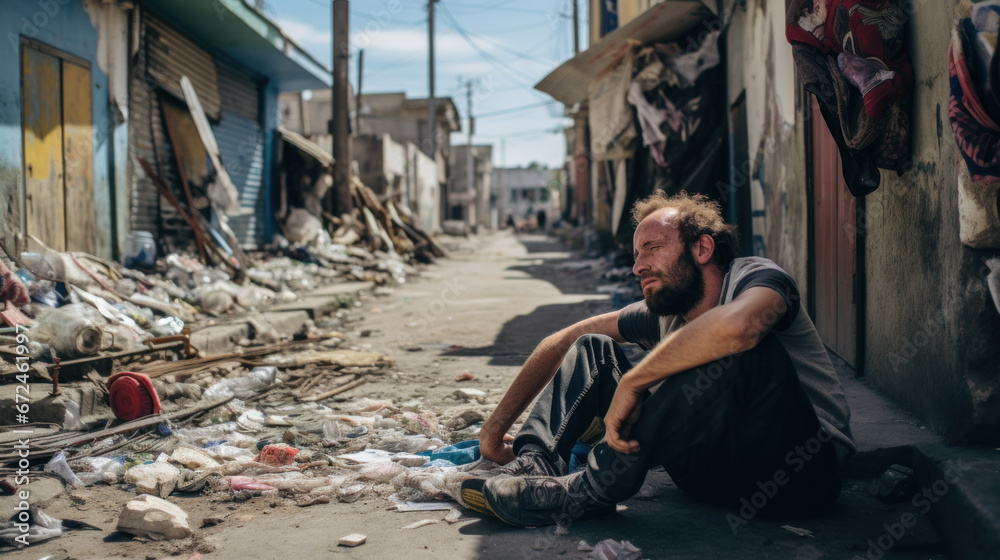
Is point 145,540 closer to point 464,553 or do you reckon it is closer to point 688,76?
point 464,553

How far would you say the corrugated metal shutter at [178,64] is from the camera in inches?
350

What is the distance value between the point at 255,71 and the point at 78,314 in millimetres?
9488

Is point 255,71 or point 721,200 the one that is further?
point 255,71

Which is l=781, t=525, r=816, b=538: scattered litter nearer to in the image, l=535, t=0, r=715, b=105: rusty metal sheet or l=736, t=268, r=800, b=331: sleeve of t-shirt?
l=736, t=268, r=800, b=331: sleeve of t-shirt

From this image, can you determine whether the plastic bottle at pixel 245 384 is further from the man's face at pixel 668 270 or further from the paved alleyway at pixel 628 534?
the man's face at pixel 668 270

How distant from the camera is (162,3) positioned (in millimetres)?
8656

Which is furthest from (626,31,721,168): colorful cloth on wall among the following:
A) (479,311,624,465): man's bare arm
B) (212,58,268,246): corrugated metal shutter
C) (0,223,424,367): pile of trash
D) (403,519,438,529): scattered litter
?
(212,58,268,246): corrugated metal shutter

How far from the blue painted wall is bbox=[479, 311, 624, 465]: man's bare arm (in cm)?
548

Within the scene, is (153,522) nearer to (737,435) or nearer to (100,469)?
(100,469)

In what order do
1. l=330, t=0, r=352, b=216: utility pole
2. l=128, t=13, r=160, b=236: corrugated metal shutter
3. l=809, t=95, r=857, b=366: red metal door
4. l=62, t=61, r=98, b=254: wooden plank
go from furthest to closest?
l=330, t=0, r=352, b=216: utility pole, l=128, t=13, r=160, b=236: corrugated metal shutter, l=62, t=61, r=98, b=254: wooden plank, l=809, t=95, r=857, b=366: red metal door

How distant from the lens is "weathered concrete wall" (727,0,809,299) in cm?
469

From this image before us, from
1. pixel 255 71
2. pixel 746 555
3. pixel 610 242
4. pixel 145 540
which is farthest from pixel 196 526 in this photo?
pixel 610 242

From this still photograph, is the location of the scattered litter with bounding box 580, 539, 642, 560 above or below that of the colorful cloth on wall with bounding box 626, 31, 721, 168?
below

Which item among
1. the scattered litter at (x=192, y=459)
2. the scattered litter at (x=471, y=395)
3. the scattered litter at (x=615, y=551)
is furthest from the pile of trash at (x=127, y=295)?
the scattered litter at (x=615, y=551)
